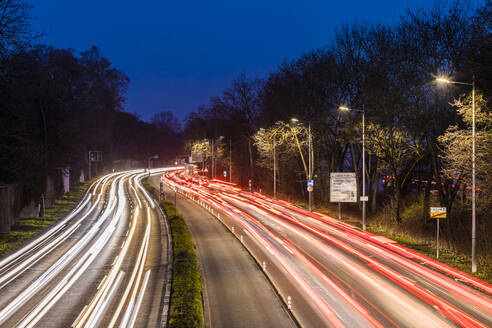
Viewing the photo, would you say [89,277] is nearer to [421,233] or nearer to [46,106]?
[421,233]

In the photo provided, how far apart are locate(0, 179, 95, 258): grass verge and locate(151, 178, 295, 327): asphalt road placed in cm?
1084

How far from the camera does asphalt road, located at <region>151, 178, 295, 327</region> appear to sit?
1240 centimetres

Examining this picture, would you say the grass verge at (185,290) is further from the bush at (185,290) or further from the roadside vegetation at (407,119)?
the roadside vegetation at (407,119)

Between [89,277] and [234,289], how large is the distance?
20.8 feet

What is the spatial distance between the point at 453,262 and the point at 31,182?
33096 mm

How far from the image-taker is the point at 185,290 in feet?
46.3

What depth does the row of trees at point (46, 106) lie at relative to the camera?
1078 inches

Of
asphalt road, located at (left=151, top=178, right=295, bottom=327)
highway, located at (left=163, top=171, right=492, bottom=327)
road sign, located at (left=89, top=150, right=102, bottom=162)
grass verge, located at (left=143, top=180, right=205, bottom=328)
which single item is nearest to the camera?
grass verge, located at (left=143, top=180, right=205, bottom=328)

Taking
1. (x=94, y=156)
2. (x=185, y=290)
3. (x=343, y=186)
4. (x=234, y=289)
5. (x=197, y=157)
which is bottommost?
(x=234, y=289)

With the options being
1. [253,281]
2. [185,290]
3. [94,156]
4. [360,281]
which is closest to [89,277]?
[185,290]

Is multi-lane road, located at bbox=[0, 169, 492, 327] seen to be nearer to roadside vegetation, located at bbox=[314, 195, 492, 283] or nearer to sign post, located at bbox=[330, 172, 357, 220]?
roadside vegetation, located at bbox=[314, 195, 492, 283]

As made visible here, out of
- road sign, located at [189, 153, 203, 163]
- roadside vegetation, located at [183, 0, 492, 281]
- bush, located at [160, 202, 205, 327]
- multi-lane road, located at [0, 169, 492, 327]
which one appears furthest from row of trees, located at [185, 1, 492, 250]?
road sign, located at [189, 153, 203, 163]

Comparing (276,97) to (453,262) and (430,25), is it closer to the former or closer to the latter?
(430,25)

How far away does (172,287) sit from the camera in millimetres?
15219
